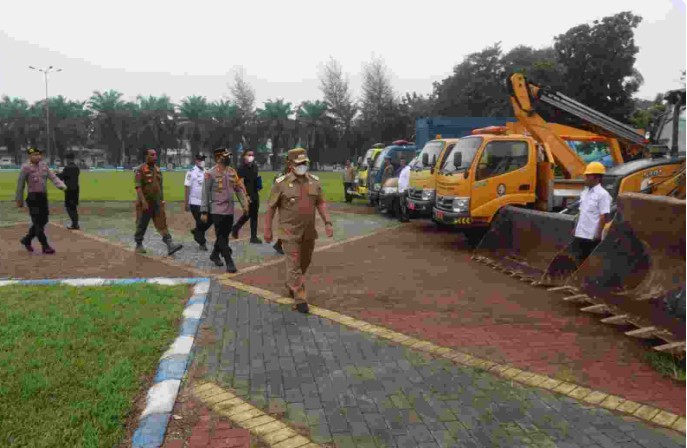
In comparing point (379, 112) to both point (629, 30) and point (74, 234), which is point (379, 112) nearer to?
point (629, 30)

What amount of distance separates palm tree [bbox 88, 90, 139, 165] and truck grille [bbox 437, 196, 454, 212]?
74.6 m

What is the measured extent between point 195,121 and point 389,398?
7743 cm

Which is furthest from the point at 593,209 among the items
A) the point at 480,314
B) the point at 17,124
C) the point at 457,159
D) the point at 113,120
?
the point at 17,124

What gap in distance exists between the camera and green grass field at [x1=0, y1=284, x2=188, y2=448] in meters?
3.61

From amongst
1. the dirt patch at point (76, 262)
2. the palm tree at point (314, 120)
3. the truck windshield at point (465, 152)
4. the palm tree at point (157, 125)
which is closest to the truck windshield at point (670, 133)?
the truck windshield at point (465, 152)

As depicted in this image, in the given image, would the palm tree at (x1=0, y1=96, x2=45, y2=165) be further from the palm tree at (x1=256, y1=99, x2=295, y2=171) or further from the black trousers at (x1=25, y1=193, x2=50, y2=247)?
the black trousers at (x1=25, y1=193, x2=50, y2=247)

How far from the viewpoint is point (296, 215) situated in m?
6.40

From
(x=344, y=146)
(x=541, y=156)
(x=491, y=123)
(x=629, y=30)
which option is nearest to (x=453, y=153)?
(x=541, y=156)

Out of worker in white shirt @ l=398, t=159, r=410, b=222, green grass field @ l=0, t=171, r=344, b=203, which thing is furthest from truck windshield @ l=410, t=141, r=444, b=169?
green grass field @ l=0, t=171, r=344, b=203

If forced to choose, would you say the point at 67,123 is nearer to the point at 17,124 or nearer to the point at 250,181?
the point at 17,124

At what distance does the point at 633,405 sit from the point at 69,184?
40.4 ft

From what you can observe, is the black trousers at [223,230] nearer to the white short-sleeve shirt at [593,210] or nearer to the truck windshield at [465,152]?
the truck windshield at [465,152]

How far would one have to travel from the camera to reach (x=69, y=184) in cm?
1311

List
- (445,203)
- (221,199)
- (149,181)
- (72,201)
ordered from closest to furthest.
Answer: (221,199)
(149,181)
(445,203)
(72,201)
